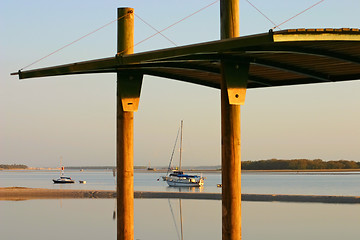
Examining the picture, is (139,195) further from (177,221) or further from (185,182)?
(185,182)

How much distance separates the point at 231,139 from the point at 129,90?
11.5ft

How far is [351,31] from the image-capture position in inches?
457

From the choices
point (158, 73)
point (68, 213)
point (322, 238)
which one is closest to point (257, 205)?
point (68, 213)

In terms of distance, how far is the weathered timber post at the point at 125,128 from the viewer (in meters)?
15.5

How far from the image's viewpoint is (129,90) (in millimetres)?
15750

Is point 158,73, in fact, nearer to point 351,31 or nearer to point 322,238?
point 351,31

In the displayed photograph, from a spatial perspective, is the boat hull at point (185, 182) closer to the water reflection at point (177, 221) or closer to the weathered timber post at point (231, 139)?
the water reflection at point (177, 221)

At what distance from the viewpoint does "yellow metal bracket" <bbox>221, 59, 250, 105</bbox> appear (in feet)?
44.5

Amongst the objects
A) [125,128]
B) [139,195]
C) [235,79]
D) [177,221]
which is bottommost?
[177,221]

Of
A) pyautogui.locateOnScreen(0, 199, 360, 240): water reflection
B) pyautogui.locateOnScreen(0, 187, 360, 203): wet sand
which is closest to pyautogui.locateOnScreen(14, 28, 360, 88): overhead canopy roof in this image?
pyautogui.locateOnScreen(0, 199, 360, 240): water reflection

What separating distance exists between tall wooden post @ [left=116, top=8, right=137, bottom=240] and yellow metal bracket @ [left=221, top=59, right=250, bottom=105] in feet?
9.46

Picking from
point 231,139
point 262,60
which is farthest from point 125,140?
point 262,60

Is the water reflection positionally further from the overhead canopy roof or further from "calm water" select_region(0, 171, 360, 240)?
the overhead canopy roof

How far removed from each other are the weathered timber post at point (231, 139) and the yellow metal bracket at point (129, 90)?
2.99m
